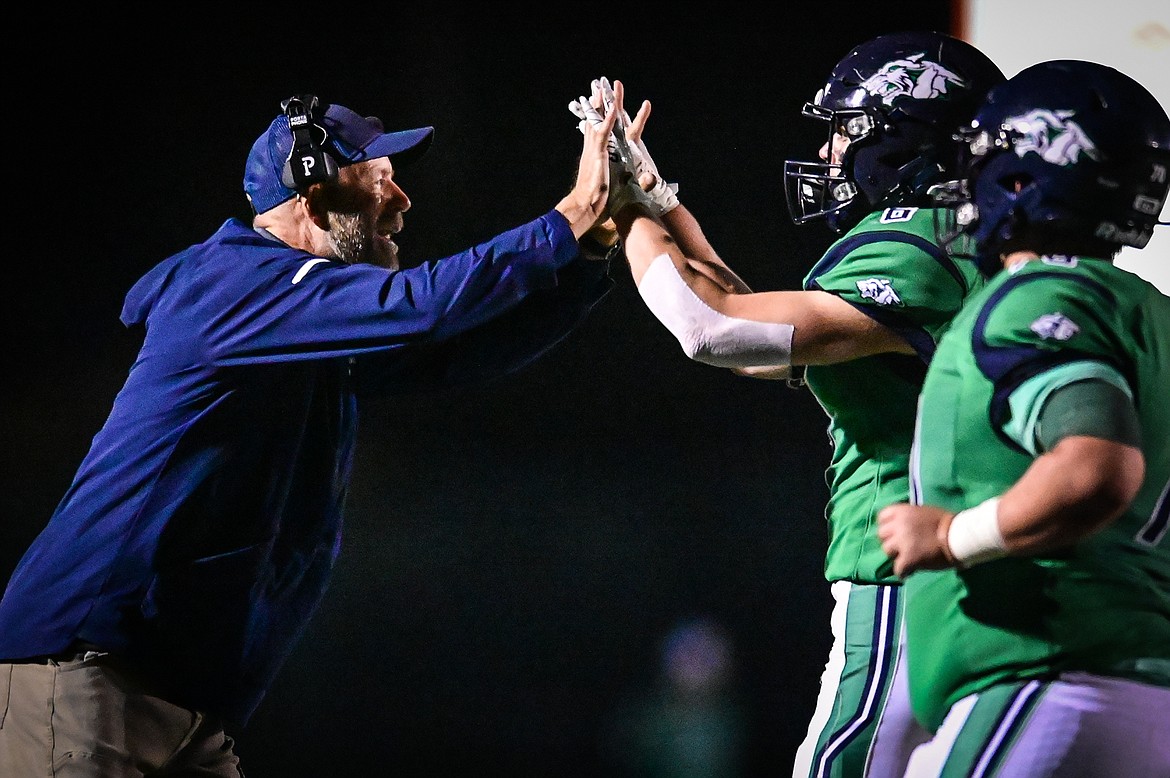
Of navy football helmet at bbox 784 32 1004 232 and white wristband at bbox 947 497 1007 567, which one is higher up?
navy football helmet at bbox 784 32 1004 232

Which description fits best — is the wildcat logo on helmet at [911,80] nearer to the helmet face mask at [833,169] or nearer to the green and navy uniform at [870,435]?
the helmet face mask at [833,169]

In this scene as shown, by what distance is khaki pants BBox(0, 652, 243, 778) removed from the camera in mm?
1667

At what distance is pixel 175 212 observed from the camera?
10.6ft

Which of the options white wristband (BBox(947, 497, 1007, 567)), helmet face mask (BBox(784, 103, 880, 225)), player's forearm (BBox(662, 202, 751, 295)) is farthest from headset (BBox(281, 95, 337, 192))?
white wristband (BBox(947, 497, 1007, 567))

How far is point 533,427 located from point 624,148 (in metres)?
1.31

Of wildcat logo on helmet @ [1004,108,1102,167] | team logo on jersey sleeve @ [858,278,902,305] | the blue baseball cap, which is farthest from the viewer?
the blue baseball cap

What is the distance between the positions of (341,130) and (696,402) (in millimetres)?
1307

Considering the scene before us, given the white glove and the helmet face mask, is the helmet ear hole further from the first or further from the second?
the white glove

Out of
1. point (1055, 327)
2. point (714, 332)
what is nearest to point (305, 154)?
point (714, 332)

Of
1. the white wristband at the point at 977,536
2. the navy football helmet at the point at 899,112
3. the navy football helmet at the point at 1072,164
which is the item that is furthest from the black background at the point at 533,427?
the white wristband at the point at 977,536

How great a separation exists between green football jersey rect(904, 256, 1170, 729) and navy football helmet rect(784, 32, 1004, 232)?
521 millimetres

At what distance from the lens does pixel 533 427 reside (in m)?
3.10

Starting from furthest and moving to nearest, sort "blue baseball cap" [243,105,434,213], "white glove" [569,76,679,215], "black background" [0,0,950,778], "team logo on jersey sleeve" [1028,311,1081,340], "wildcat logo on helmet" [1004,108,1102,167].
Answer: "black background" [0,0,950,778]
"blue baseball cap" [243,105,434,213]
"white glove" [569,76,679,215]
"wildcat logo on helmet" [1004,108,1102,167]
"team logo on jersey sleeve" [1028,311,1081,340]

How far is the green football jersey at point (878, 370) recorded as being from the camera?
5.14ft
